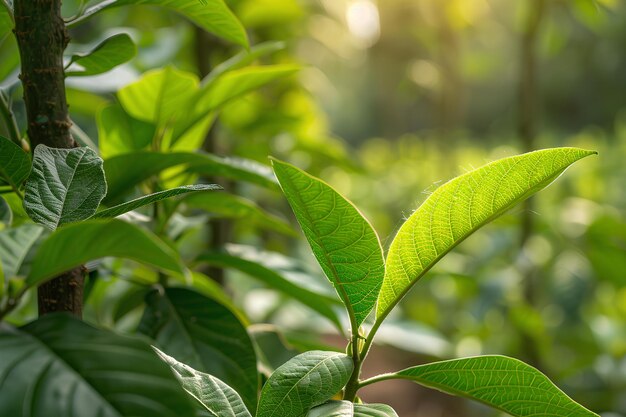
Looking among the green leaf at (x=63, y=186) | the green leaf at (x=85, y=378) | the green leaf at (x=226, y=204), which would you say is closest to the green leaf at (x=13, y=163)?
the green leaf at (x=63, y=186)

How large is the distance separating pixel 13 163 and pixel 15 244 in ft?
0.27

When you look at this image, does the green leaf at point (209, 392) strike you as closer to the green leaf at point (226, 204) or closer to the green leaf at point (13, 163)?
the green leaf at point (13, 163)

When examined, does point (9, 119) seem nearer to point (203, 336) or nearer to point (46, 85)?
point (46, 85)

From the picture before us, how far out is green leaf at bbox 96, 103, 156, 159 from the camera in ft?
1.96

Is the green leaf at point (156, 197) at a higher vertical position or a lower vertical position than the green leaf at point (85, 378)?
higher

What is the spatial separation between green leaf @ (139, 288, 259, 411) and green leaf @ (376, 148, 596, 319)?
0.14 m

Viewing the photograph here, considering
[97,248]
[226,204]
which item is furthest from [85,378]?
[226,204]

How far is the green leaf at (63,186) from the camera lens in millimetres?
344

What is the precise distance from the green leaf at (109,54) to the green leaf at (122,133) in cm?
12

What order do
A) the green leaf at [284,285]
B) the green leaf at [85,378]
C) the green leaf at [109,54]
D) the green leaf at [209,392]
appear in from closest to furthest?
1. the green leaf at [85,378]
2. the green leaf at [209,392]
3. the green leaf at [109,54]
4. the green leaf at [284,285]

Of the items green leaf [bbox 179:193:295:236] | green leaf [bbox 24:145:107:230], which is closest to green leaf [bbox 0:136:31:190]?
green leaf [bbox 24:145:107:230]

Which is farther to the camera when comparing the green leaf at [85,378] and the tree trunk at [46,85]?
the tree trunk at [46,85]

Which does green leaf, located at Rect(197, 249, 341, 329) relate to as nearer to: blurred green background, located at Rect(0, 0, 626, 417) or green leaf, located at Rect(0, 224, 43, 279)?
blurred green background, located at Rect(0, 0, 626, 417)

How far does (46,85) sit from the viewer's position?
1.30ft
